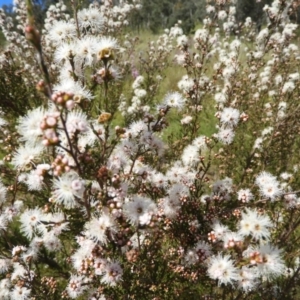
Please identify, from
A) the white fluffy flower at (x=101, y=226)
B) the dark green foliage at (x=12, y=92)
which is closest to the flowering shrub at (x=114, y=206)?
the white fluffy flower at (x=101, y=226)

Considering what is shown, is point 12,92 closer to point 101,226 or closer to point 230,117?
point 230,117

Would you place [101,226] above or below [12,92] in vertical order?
below

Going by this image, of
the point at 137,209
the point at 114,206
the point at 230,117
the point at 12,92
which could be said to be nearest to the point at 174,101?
the point at 230,117

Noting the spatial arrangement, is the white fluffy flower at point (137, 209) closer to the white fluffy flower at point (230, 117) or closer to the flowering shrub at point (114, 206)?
the flowering shrub at point (114, 206)

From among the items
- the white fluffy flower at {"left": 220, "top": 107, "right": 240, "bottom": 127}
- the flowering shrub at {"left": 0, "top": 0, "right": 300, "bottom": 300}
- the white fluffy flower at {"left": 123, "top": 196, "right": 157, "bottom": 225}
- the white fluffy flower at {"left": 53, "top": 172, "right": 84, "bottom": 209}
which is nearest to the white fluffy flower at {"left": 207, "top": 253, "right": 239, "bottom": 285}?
the flowering shrub at {"left": 0, "top": 0, "right": 300, "bottom": 300}

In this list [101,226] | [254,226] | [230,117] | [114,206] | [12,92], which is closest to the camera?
[114,206]

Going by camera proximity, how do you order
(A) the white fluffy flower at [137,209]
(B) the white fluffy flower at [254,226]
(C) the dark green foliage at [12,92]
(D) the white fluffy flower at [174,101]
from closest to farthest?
(A) the white fluffy flower at [137,209] < (B) the white fluffy flower at [254,226] < (D) the white fluffy flower at [174,101] < (C) the dark green foliage at [12,92]

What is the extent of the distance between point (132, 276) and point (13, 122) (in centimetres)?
381

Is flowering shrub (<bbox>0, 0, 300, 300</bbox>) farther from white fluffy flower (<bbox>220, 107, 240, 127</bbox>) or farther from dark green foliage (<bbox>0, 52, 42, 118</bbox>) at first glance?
dark green foliage (<bbox>0, 52, 42, 118</bbox>)

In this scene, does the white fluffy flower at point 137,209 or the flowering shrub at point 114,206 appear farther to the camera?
the white fluffy flower at point 137,209

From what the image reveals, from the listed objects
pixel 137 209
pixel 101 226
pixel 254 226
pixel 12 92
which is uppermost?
pixel 12 92

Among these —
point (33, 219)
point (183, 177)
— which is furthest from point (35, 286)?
point (183, 177)

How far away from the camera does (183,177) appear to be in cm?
288

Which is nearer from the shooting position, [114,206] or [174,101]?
[114,206]
